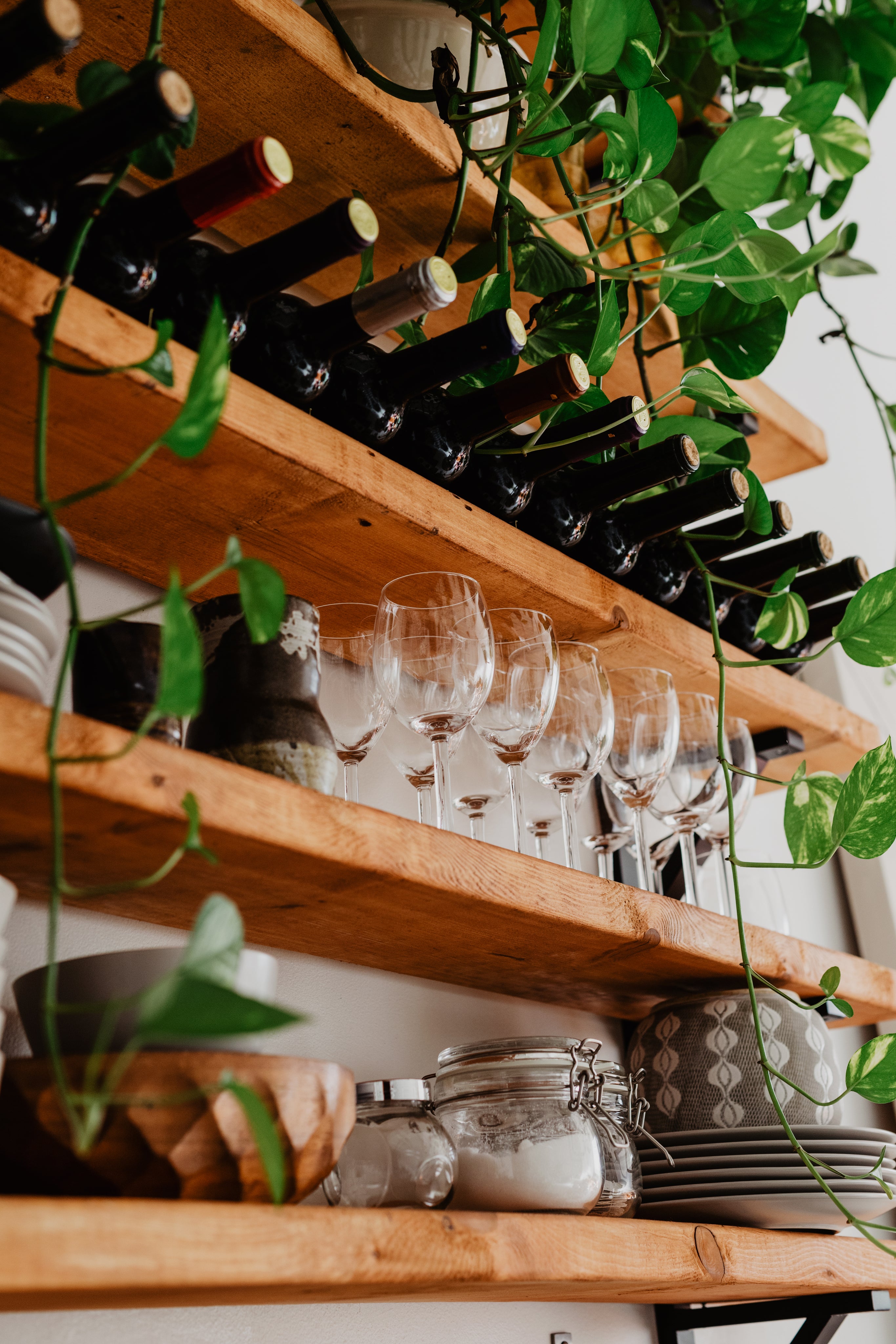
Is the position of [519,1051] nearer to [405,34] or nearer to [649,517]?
[649,517]

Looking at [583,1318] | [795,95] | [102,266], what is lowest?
[583,1318]

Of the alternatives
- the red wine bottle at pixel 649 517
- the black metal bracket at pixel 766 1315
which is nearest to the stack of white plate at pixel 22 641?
the red wine bottle at pixel 649 517

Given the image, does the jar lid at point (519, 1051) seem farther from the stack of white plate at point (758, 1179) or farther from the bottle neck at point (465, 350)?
the bottle neck at point (465, 350)

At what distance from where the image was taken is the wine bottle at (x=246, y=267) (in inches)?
28.7

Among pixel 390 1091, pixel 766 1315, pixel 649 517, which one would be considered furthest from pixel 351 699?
pixel 766 1315

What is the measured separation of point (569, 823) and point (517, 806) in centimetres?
6

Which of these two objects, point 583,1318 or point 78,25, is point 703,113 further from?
point 583,1318

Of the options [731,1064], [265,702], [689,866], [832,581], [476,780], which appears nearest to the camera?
[265,702]

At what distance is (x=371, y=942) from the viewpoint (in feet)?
3.16

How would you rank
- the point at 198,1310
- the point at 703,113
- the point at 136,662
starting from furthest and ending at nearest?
the point at 703,113
the point at 198,1310
the point at 136,662

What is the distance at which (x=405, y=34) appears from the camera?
1100mm

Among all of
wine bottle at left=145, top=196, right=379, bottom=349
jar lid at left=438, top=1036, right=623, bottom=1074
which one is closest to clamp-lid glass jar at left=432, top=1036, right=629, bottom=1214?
jar lid at left=438, top=1036, right=623, bottom=1074

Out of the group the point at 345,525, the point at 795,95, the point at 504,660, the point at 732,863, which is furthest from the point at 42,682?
the point at 795,95

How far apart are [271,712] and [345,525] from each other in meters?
0.19
